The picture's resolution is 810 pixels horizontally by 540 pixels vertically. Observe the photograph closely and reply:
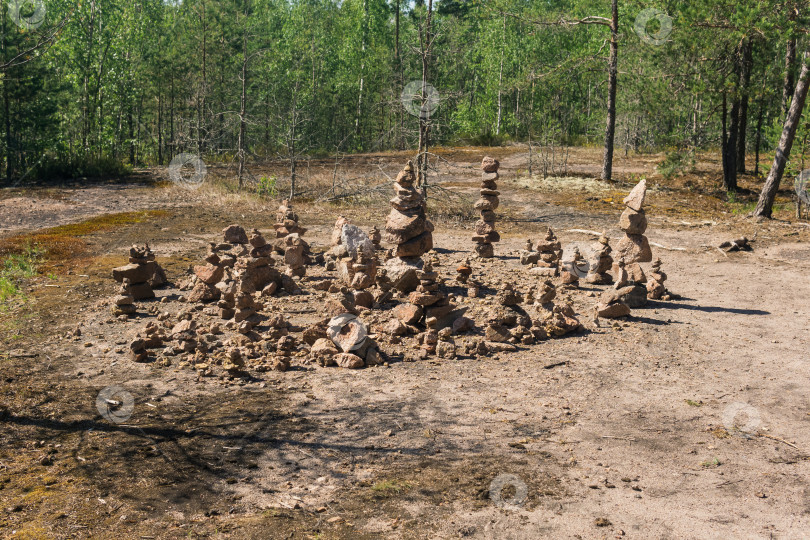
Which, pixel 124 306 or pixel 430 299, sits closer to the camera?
pixel 430 299

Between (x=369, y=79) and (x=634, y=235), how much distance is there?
138 ft

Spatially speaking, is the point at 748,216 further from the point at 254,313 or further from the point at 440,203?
the point at 254,313

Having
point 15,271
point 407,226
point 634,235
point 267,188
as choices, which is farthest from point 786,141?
point 15,271

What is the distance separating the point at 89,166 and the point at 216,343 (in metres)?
25.8

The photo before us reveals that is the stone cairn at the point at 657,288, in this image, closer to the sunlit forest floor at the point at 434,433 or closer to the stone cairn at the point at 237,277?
the sunlit forest floor at the point at 434,433

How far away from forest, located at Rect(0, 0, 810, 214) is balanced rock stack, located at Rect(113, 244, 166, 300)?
3.96 meters

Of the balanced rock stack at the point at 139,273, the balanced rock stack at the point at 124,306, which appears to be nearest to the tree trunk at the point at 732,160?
the balanced rock stack at the point at 139,273

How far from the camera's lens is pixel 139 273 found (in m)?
13.3

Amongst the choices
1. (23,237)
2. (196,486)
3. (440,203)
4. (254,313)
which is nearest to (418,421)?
(196,486)

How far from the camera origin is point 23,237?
1919 centimetres

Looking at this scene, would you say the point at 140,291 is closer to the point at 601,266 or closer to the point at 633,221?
the point at 601,266

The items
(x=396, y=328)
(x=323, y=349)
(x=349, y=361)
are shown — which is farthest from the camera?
(x=396, y=328)

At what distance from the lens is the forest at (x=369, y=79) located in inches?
938

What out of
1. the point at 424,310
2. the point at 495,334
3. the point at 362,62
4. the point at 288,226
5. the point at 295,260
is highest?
the point at 362,62
